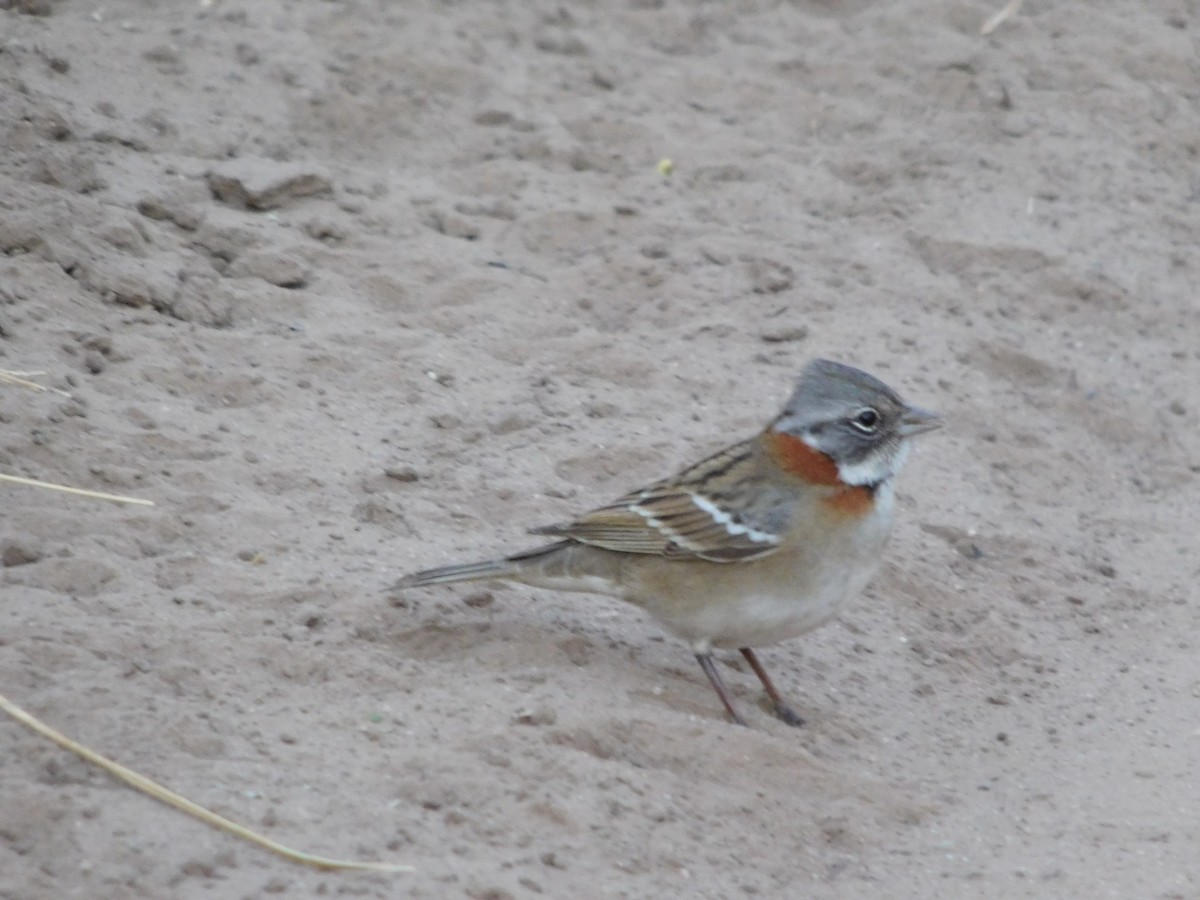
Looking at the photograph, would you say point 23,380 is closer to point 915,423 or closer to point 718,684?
point 718,684

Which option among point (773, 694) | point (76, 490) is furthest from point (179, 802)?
point (773, 694)

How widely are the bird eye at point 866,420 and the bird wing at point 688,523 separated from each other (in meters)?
0.43

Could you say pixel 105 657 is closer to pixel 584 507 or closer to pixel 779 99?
pixel 584 507

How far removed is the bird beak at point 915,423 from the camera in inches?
252

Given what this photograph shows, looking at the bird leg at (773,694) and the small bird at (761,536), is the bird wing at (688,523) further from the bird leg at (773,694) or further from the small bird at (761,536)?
the bird leg at (773,694)

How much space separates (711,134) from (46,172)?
12.7 ft

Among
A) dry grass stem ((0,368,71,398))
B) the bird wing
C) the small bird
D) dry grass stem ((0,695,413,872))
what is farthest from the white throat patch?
dry grass stem ((0,368,71,398))

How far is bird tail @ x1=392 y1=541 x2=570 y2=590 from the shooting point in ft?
19.9

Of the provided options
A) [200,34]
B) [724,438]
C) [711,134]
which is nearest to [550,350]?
[724,438]

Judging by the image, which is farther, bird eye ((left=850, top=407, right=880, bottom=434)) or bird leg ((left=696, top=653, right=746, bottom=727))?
bird eye ((left=850, top=407, right=880, bottom=434))

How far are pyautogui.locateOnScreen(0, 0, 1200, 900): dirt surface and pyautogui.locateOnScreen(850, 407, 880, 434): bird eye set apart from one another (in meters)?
0.98

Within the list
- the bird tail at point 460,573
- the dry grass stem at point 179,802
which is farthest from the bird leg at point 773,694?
the dry grass stem at point 179,802

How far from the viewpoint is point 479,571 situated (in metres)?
6.14

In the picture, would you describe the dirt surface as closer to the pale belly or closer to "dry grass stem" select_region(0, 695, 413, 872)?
"dry grass stem" select_region(0, 695, 413, 872)
